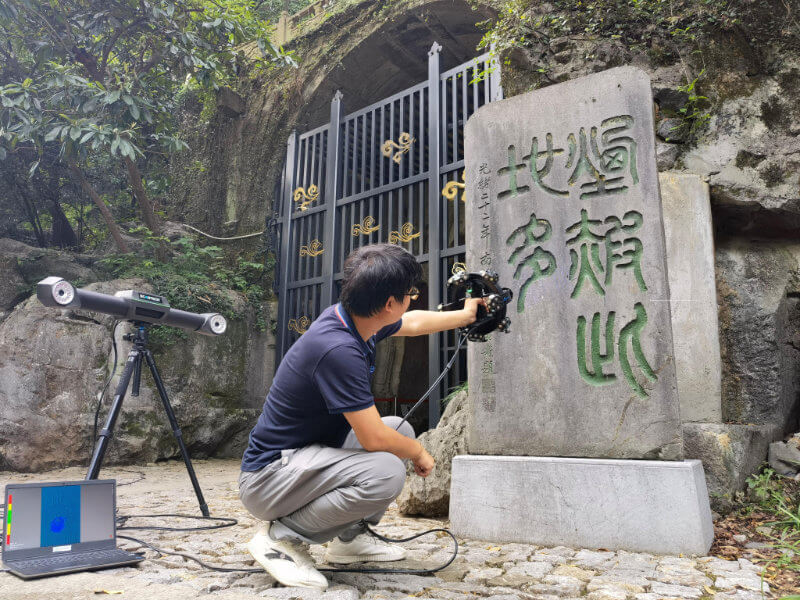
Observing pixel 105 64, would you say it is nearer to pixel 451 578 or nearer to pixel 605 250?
pixel 605 250

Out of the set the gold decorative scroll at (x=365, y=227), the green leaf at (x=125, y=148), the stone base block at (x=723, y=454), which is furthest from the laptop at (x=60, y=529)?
the green leaf at (x=125, y=148)

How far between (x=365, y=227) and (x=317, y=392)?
4410mm

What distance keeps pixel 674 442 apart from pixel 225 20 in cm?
591

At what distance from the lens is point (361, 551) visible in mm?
2188

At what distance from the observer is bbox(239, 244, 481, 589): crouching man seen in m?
1.85

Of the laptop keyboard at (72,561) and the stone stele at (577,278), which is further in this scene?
the stone stele at (577,278)

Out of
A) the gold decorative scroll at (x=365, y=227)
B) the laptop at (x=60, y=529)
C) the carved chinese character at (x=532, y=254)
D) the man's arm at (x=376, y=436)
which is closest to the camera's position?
the man's arm at (x=376, y=436)

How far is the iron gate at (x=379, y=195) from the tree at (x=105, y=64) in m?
1.13

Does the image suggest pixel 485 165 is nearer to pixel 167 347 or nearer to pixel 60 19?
pixel 167 347

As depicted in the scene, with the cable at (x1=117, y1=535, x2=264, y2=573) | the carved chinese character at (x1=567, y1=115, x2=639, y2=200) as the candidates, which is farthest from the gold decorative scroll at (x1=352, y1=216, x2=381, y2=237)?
the cable at (x1=117, y1=535, x2=264, y2=573)

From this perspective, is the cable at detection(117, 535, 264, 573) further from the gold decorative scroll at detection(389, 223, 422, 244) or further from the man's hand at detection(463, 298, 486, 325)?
the gold decorative scroll at detection(389, 223, 422, 244)

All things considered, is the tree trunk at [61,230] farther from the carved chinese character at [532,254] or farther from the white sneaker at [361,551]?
the white sneaker at [361,551]

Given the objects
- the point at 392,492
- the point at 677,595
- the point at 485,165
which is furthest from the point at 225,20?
the point at 677,595

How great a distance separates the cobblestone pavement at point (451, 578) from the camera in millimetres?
1839
